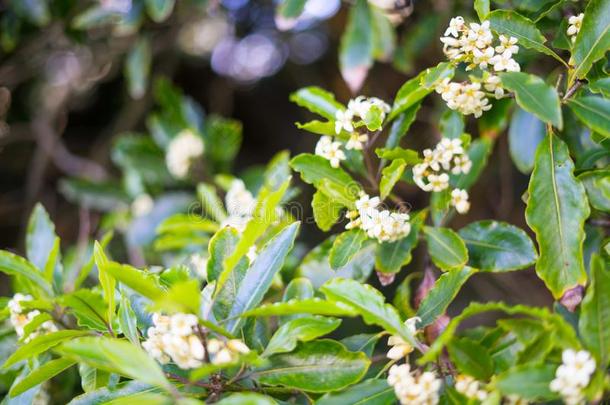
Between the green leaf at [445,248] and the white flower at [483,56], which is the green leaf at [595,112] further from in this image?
the green leaf at [445,248]

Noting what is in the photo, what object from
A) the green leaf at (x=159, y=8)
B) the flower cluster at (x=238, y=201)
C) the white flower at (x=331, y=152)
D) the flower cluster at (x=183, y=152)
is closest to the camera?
the white flower at (x=331, y=152)

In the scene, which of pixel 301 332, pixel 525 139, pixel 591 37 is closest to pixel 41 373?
pixel 301 332

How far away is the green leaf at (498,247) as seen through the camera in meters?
0.86

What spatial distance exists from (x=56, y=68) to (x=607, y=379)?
232 centimetres

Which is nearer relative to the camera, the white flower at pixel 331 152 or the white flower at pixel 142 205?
the white flower at pixel 331 152

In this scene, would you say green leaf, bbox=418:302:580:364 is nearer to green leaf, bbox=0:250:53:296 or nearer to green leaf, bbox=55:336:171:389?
green leaf, bbox=55:336:171:389

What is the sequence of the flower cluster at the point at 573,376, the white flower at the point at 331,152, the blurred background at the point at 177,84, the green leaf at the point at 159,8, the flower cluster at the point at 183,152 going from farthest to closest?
the blurred background at the point at 177,84 → the flower cluster at the point at 183,152 → the green leaf at the point at 159,8 → the white flower at the point at 331,152 → the flower cluster at the point at 573,376

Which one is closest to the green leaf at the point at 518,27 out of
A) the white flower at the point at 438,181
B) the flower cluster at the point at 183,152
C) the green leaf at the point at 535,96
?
the green leaf at the point at 535,96

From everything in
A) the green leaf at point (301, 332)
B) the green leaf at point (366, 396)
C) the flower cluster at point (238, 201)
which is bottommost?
the flower cluster at point (238, 201)

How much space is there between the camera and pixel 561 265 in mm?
743

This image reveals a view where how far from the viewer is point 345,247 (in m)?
0.86

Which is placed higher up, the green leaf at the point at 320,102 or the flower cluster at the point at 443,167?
the green leaf at the point at 320,102

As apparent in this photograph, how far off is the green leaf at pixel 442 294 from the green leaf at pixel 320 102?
12.0 inches

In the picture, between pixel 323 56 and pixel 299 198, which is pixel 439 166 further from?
pixel 323 56
